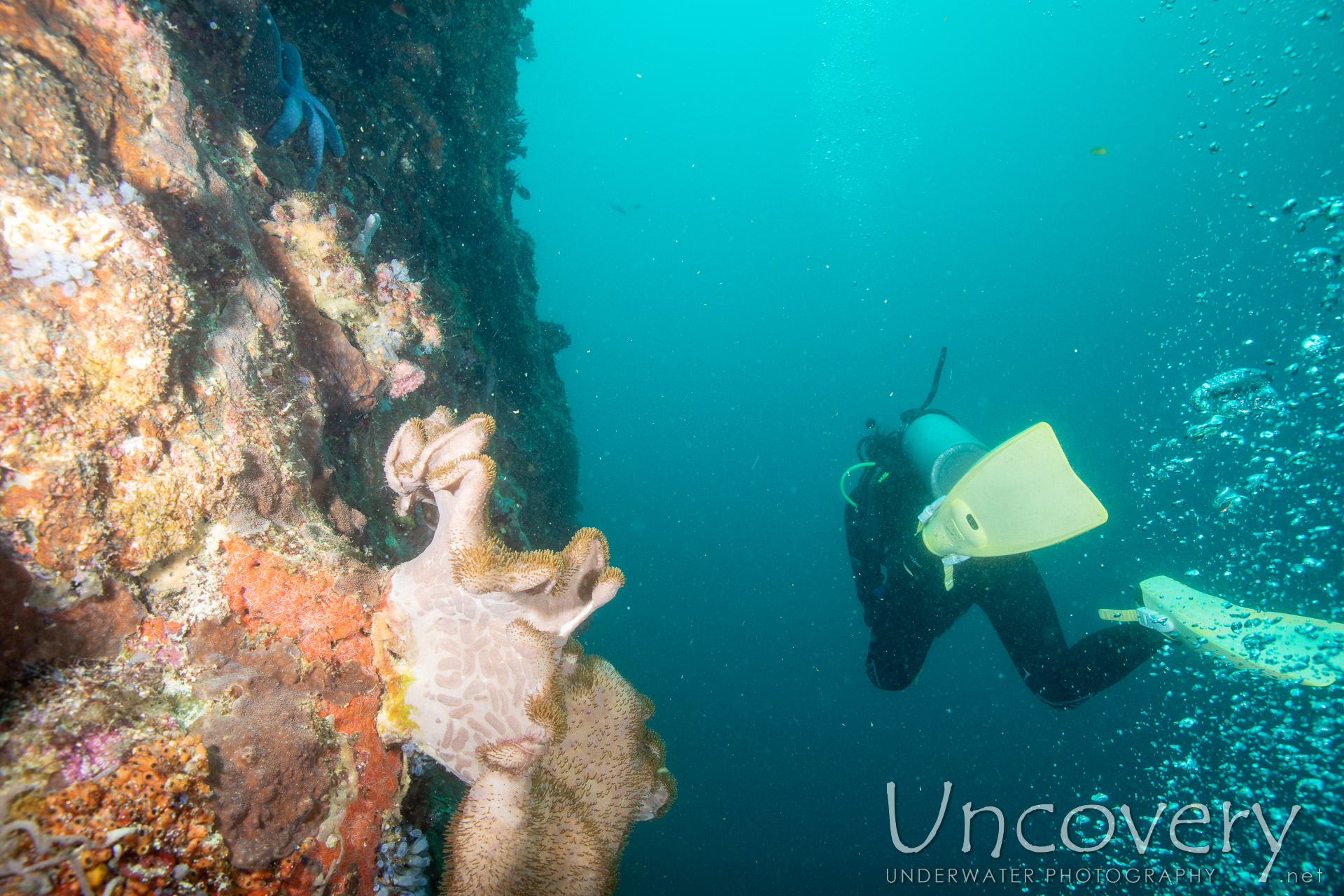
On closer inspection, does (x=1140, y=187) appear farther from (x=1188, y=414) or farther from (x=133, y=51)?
(x=133, y=51)

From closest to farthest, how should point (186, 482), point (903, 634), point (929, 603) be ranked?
point (186, 482)
point (929, 603)
point (903, 634)

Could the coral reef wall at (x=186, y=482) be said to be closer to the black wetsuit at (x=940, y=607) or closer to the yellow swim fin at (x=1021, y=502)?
the yellow swim fin at (x=1021, y=502)

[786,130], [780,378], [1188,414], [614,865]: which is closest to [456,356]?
[614,865]

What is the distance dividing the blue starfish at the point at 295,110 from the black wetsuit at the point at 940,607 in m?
6.00

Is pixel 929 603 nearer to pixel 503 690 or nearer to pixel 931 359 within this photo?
pixel 503 690

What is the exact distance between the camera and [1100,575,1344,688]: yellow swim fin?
16.3ft

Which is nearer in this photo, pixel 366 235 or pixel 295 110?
pixel 295 110

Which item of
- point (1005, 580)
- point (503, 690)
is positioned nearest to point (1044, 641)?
point (1005, 580)

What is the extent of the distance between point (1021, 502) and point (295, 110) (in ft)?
18.5

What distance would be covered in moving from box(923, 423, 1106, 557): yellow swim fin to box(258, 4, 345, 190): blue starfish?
5.32 m

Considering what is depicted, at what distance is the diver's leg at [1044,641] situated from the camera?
5.33 m

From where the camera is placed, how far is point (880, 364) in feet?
251

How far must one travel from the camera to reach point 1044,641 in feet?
18.4

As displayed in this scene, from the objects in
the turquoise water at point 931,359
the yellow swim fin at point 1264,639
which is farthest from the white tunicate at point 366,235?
the turquoise water at point 931,359
